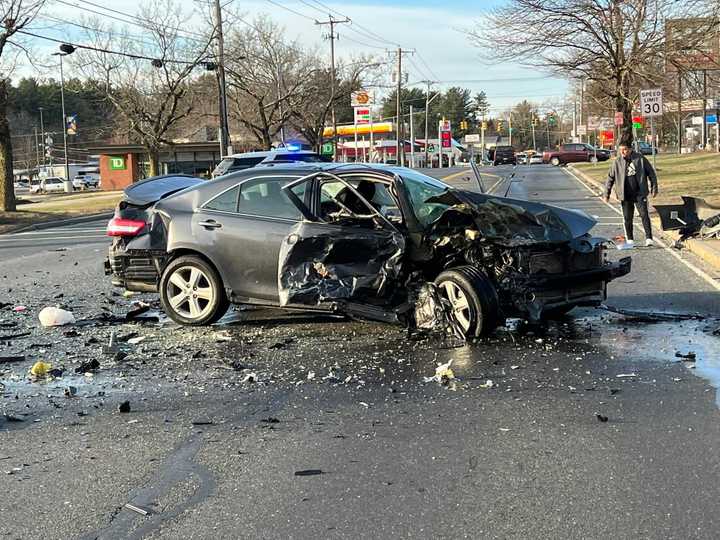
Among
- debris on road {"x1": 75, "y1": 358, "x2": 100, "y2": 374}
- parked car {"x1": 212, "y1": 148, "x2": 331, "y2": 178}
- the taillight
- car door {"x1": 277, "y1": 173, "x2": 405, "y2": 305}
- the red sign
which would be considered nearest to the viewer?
debris on road {"x1": 75, "y1": 358, "x2": 100, "y2": 374}

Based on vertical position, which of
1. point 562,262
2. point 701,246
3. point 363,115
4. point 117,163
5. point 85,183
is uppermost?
point 363,115

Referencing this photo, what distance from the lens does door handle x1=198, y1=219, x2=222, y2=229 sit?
27.9 ft

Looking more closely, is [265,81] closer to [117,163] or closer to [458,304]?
[117,163]

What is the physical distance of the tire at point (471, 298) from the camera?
288 inches

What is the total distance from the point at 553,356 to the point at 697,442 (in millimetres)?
2193

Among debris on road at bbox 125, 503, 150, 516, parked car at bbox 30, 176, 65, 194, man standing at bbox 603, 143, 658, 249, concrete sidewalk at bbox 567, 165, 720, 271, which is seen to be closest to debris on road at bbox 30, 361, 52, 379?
debris on road at bbox 125, 503, 150, 516

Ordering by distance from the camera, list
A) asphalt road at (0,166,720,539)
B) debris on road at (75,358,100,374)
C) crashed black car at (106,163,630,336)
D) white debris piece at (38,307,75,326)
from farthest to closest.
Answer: white debris piece at (38,307,75,326) → crashed black car at (106,163,630,336) → debris on road at (75,358,100,374) → asphalt road at (0,166,720,539)

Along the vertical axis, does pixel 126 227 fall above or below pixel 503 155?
below

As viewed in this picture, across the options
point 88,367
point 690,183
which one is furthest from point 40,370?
point 690,183

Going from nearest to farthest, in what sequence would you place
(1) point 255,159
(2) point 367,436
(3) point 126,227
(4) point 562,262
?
(2) point 367,436 → (4) point 562,262 → (3) point 126,227 → (1) point 255,159

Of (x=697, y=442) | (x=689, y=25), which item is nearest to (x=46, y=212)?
(x=689, y=25)

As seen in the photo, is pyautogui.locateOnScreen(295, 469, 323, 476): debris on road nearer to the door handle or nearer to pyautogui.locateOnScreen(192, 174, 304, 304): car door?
pyautogui.locateOnScreen(192, 174, 304, 304): car door

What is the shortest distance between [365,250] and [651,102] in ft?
58.4

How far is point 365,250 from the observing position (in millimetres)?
7695
